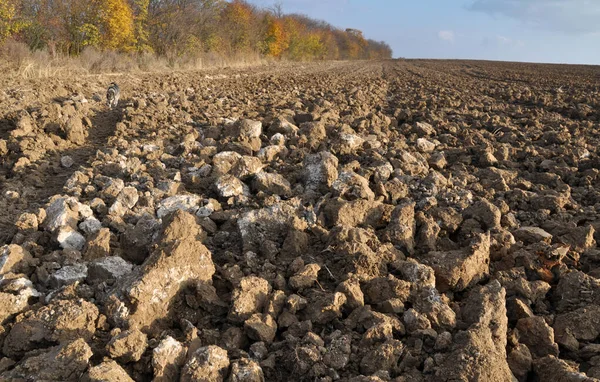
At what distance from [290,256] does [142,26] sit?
2355 cm

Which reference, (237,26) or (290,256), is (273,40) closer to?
(237,26)

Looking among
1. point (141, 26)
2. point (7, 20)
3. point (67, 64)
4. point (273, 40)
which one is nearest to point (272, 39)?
point (273, 40)

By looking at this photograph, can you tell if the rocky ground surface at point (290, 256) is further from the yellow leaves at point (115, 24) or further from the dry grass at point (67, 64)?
the yellow leaves at point (115, 24)

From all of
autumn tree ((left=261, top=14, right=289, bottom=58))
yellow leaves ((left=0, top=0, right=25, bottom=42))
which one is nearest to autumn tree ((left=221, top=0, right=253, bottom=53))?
autumn tree ((left=261, top=14, right=289, bottom=58))

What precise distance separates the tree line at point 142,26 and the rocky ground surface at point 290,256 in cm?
1259

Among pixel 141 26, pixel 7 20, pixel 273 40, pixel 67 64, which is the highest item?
pixel 273 40

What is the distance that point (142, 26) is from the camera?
2312 cm

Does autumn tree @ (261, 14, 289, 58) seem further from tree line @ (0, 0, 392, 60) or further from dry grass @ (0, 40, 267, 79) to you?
dry grass @ (0, 40, 267, 79)

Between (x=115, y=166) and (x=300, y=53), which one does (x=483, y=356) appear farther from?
(x=300, y=53)

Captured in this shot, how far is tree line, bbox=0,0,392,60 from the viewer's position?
16.4 meters

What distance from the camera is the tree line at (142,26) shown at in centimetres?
1639

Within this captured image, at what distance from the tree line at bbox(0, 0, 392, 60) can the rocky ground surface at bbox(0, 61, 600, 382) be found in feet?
41.3

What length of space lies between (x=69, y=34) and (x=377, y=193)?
63.4 ft

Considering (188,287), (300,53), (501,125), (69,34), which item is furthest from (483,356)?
(300,53)
